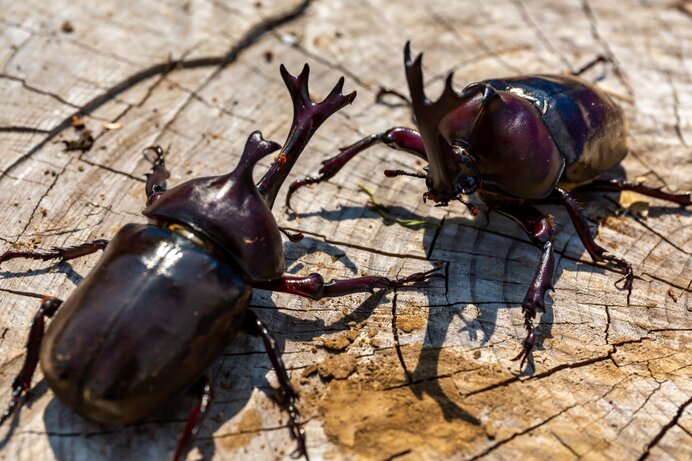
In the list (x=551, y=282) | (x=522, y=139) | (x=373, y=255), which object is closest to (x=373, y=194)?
(x=373, y=255)

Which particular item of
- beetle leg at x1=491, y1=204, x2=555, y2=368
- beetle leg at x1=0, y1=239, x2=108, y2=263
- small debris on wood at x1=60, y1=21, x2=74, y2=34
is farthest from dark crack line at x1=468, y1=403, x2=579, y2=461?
small debris on wood at x1=60, y1=21, x2=74, y2=34

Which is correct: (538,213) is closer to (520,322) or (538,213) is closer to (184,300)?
(520,322)

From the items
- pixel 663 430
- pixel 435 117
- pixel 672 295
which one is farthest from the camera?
pixel 672 295

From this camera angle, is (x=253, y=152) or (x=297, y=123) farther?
(x=297, y=123)

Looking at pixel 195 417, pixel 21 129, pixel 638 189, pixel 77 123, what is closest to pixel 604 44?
pixel 638 189

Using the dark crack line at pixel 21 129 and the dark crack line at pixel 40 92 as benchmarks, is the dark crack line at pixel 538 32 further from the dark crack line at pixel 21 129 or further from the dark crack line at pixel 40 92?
the dark crack line at pixel 21 129

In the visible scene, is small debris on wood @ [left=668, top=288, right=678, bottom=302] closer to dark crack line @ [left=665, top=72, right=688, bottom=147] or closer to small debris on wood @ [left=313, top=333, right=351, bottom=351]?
dark crack line @ [left=665, top=72, right=688, bottom=147]

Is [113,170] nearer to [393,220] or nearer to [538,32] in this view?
[393,220]
